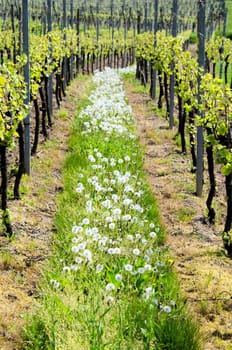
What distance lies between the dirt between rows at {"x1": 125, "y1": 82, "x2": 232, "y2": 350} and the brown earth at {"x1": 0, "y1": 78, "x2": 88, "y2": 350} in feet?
5.61

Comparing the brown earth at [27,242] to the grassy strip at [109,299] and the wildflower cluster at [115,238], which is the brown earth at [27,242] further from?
the wildflower cluster at [115,238]

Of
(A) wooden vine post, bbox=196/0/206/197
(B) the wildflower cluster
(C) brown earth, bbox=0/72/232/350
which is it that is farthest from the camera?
(A) wooden vine post, bbox=196/0/206/197

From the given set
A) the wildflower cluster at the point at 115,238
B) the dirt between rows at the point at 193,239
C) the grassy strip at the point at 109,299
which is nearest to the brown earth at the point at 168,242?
the dirt between rows at the point at 193,239

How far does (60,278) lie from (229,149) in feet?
8.81

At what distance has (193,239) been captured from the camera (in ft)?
27.8

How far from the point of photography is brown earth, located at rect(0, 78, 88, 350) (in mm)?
6080

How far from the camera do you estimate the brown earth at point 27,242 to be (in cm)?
608

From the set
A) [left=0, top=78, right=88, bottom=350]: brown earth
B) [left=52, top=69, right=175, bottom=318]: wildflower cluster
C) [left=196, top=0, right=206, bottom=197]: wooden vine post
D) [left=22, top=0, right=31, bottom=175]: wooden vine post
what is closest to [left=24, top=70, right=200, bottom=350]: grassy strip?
[left=52, top=69, right=175, bottom=318]: wildflower cluster

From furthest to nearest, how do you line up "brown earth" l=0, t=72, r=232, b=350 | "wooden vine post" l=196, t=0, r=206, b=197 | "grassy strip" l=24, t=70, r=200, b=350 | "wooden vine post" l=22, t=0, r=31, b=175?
"wooden vine post" l=22, t=0, r=31, b=175, "wooden vine post" l=196, t=0, r=206, b=197, "brown earth" l=0, t=72, r=232, b=350, "grassy strip" l=24, t=70, r=200, b=350

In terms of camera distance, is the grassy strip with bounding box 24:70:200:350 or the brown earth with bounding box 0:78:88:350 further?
the brown earth with bounding box 0:78:88:350

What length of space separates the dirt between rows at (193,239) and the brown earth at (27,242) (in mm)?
1711

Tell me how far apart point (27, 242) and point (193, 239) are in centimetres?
227

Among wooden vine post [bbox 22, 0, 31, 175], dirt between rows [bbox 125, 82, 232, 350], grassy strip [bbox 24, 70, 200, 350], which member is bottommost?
dirt between rows [bbox 125, 82, 232, 350]

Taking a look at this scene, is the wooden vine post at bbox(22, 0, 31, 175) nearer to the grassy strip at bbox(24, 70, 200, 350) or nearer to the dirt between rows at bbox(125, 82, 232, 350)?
the dirt between rows at bbox(125, 82, 232, 350)
